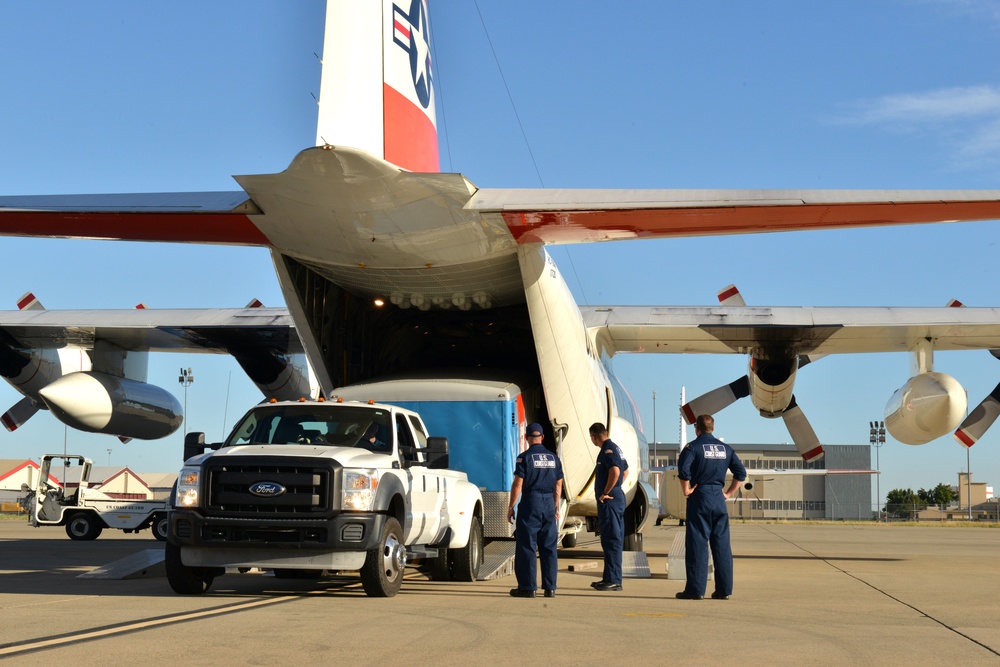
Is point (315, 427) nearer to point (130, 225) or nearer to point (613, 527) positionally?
point (130, 225)

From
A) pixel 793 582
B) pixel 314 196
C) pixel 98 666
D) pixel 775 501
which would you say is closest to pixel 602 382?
pixel 793 582

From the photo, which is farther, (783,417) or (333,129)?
(783,417)

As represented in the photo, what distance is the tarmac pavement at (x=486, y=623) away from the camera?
6031 mm

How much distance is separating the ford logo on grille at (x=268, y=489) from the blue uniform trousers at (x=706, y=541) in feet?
12.2

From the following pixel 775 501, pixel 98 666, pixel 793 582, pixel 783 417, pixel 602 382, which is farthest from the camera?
pixel 775 501

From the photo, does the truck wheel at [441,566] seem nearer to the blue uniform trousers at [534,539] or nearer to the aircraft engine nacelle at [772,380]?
the blue uniform trousers at [534,539]

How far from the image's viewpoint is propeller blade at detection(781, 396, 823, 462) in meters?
20.7

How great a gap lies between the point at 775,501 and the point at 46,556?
275ft

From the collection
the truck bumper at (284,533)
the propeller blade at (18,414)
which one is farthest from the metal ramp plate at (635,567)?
the propeller blade at (18,414)

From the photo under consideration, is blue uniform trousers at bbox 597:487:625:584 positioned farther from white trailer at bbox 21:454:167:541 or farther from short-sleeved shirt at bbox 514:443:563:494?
white trailer at bbox 21:454:167:541

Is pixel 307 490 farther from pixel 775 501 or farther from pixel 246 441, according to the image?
pixel 775 501

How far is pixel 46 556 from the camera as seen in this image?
15984mm

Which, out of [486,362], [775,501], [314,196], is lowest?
[775,501]

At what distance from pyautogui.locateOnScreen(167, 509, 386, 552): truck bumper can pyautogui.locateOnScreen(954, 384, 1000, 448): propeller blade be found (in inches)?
527
